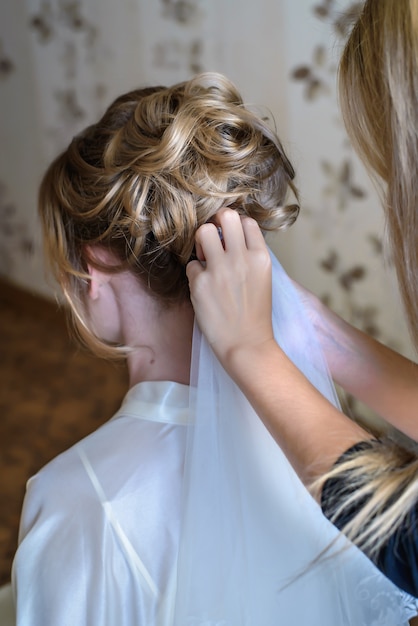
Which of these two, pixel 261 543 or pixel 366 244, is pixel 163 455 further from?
pixel 366 244

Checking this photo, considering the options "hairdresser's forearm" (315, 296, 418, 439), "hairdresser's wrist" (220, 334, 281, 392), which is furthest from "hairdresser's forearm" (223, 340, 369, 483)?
"hairdresser's forearm" (315, 296, 418, 439)

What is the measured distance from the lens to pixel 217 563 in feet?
2.69

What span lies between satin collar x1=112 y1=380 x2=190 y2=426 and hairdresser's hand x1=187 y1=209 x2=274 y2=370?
185 millimetres

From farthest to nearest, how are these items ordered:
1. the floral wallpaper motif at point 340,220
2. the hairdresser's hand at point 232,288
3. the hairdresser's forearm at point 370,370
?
the floral wallpaper motif at point 340,220 < the hairdresser's forearm at point 370,370 < the hairdresser's hand at point 232,288

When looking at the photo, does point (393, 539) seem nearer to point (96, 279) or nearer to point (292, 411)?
point (292, 411)

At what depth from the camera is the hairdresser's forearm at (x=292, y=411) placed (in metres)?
0.66

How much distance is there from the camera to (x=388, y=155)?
694 mm

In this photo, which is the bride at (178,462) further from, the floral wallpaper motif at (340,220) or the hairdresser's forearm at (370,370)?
the floral wallpaper motif at (340,220)

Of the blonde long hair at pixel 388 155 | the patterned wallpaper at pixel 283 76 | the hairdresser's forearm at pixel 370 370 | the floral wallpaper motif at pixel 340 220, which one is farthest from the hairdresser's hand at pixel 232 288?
the floral wallpaper motif at pixel 340 220

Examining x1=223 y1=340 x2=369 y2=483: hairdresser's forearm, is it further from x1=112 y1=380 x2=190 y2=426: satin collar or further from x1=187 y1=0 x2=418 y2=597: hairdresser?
x1=112 y1=380 x2=190 y2=426: satin collar

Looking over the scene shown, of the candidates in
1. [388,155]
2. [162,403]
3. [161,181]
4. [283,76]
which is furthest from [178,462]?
[283,76]

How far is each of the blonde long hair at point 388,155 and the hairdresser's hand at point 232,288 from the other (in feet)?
0.47

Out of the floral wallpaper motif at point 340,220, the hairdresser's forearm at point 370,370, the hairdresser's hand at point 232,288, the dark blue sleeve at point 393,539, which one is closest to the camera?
the dark blue sleeve at point 393,539

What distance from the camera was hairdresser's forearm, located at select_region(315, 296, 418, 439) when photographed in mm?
919
